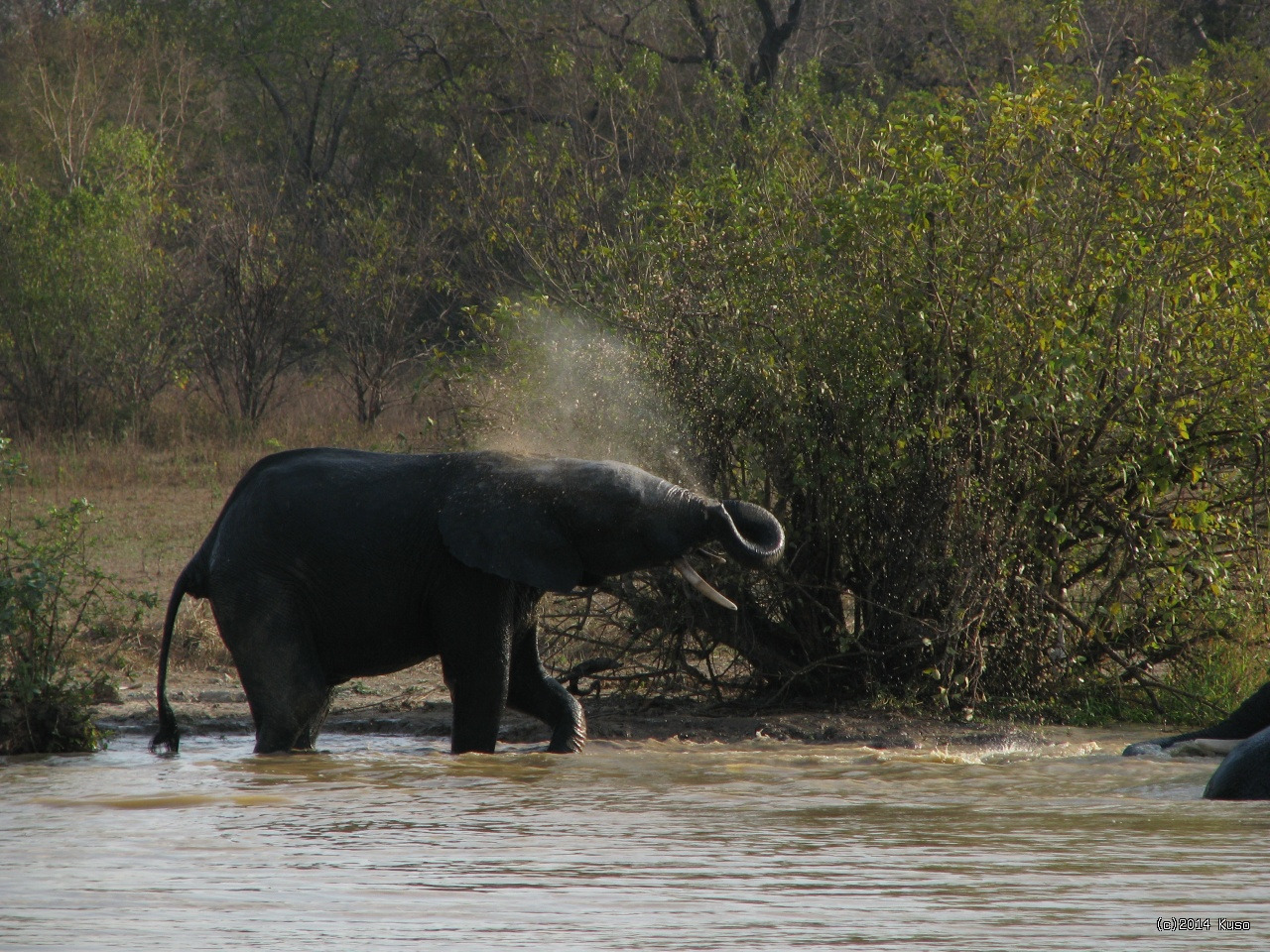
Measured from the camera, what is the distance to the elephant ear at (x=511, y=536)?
7.50 m

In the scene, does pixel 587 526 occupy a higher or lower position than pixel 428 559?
higher

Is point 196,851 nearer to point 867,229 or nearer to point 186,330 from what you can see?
point 867,229

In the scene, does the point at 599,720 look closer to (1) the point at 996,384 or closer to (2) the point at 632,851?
A: (1) the point at 996,384

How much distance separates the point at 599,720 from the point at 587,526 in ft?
5.21

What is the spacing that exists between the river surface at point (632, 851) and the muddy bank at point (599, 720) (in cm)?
33

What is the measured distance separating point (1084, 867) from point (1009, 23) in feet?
65.9

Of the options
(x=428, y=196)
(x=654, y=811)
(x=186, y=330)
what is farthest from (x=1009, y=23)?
(x=654, y=811)

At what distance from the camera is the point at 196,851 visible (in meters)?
5.86

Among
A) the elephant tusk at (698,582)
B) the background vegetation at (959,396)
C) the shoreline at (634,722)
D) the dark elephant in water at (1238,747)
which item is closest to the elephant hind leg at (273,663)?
the shoreline at (634,722)

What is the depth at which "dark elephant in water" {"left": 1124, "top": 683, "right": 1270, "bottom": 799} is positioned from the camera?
6.73m

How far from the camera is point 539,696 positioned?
8.05 metres

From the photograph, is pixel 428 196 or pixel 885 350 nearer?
pixel 885 350

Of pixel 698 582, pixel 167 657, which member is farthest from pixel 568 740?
pixel 167 657

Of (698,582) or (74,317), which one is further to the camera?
(74,317)
